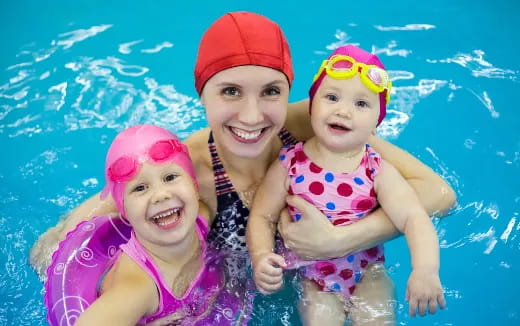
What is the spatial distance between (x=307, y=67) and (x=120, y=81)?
1.96 m

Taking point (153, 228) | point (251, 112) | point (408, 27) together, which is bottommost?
point (153, 228)

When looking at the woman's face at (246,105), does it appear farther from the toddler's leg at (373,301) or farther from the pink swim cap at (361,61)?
the toddler's leg at (373,301)

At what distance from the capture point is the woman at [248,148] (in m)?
2.76

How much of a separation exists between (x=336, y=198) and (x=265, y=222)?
1.35ft

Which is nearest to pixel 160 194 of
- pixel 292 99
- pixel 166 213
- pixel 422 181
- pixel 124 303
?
pixel 166 213

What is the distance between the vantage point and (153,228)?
265cm

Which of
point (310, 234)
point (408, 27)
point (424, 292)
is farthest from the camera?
point (408, 27)

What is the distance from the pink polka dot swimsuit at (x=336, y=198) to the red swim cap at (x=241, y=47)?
0.54 metres

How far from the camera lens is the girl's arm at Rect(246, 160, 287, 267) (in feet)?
10.0

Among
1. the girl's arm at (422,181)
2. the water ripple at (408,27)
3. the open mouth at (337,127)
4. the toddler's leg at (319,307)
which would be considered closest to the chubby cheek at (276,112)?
the open mouth at (337,127)

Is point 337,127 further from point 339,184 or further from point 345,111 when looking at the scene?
point 339,184

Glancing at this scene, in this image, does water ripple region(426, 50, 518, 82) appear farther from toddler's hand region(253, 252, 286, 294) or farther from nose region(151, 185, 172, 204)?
nose region(151, 185, 172, 204)

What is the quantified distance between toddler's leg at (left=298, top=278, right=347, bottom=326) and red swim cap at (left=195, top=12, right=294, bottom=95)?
1153 mm

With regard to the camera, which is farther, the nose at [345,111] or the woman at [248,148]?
the nose at [345,111]
